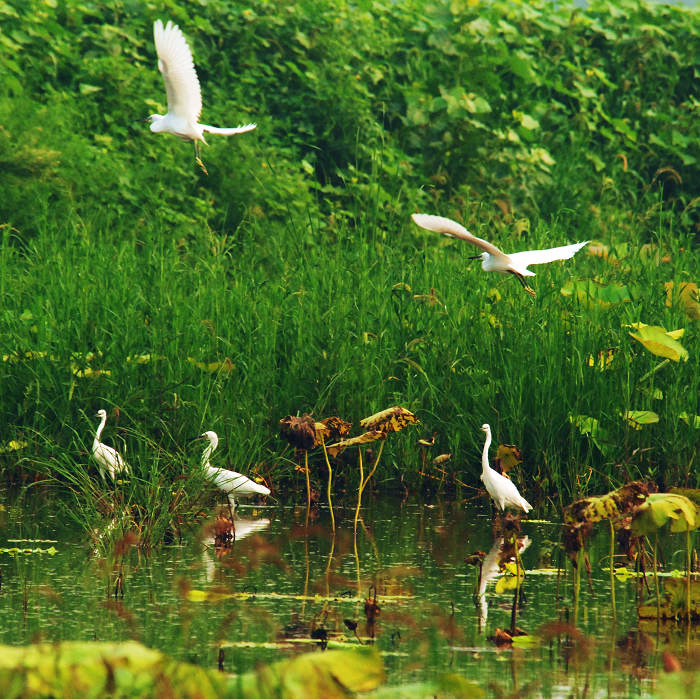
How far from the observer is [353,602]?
4.68 metres

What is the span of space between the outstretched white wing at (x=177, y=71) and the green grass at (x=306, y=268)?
3.18ft

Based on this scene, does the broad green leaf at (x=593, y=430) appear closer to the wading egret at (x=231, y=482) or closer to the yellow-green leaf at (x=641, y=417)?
the yellow-green leaf at (x=641, y=417)

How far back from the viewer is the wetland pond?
13.0 ft

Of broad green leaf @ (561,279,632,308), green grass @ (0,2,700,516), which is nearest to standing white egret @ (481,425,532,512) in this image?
green grass @ (0,2,700,516)

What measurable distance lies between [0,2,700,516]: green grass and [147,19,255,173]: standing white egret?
2.69 ft

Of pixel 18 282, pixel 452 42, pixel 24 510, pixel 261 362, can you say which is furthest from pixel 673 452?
pixel 452 42

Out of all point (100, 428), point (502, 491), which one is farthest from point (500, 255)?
point (100, 428)

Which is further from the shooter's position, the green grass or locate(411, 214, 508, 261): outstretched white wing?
the green grass

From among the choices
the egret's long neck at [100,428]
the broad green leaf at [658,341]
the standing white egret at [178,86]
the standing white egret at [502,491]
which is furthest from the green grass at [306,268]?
the standing white egret at [178,86]

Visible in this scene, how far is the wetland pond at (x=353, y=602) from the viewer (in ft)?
13.0

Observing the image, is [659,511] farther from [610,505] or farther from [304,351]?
[304,351]

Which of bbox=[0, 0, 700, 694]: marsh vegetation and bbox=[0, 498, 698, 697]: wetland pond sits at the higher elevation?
bbox=[0, 0, 700, 694]: marsh vegetation

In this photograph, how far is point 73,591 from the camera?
4.71 m

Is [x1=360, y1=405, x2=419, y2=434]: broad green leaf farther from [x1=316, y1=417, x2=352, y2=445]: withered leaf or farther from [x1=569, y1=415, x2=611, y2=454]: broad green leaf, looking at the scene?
[x1=569, y1=415, x2=611, y2=454]: broad green leaf
